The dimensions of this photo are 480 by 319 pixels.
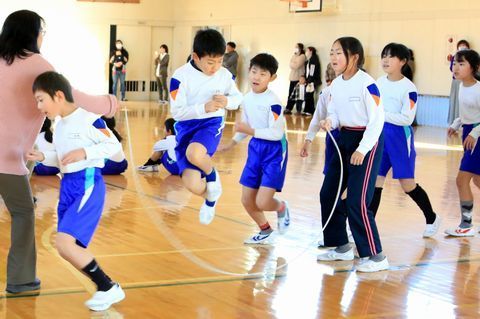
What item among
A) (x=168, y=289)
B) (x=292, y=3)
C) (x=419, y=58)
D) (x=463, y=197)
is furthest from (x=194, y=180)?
(x=292, y=3)

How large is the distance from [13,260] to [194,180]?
1537 mm

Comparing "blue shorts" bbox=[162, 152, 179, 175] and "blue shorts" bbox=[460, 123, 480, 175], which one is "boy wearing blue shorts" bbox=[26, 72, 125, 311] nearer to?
"blue shorts" bbox=[460, 123, 480, 175]

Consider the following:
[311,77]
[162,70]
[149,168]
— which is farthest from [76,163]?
[162,70]

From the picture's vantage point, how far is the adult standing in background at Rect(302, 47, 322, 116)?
72.0ft

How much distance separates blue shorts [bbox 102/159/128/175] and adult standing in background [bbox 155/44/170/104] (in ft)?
54.8

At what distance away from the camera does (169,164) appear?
378 inches

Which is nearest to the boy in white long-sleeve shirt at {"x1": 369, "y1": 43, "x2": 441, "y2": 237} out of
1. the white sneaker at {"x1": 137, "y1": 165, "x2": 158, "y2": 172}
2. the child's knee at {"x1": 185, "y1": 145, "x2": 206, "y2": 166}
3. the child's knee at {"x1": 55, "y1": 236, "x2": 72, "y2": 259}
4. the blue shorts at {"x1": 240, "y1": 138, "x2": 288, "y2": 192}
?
the blue shorts at {"x1": 240, "y1": 138, "x2": 288, "y2": 192}

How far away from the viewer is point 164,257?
17.7 feet

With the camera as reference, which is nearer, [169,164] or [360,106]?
[360,106]

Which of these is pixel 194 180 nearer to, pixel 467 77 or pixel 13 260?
pixel 13 260

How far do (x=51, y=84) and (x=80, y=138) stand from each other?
→ 12.4 inches

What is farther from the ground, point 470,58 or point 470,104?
point 470,58

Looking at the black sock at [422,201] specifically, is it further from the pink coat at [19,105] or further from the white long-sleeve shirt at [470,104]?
the pink coat at [19,105]

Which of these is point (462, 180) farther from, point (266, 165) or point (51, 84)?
point (51, 84)
